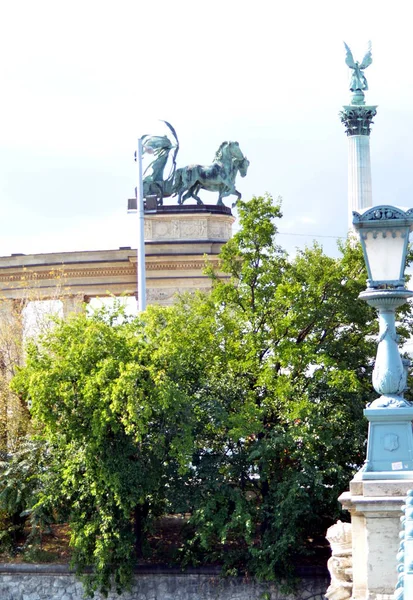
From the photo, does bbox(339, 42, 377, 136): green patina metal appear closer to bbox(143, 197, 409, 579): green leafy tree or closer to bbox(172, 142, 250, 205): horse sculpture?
Answer: bbox(172, 142, 250, 205): horse sculpture

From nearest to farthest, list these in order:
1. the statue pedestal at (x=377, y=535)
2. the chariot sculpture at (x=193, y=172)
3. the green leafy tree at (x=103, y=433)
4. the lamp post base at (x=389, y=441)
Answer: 1. the statue pedestal at (x=377, y=535)
2. the lamp post base at (x=389, y=441)
3. the green leafy tree at (x=103, y=433)
4. the chariot sculpture at (x=193, y=172)

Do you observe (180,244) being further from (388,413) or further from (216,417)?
(388,413)

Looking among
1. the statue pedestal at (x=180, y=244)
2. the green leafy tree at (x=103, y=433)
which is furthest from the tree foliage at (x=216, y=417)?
the statue pedestal at (x=180, y=244)

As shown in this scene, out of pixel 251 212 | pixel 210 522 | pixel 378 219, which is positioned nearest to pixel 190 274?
pixel 251 212

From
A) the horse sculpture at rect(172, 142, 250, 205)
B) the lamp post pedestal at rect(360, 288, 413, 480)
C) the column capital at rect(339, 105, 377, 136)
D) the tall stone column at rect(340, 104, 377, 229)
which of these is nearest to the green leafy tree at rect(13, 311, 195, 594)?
the lamp post pedestal at rect(360, 288, 413, 480)

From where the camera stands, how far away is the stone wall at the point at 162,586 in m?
30.0

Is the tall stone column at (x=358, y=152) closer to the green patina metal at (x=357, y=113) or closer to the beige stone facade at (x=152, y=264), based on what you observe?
the green patina metal at (x=357, y=113)

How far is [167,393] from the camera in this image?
2858 centimetres

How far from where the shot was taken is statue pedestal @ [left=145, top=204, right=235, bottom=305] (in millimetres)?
57375

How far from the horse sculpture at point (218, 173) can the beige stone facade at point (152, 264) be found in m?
1.04

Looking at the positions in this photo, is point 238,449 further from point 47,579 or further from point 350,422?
point 47,579

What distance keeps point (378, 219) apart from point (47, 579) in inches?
895

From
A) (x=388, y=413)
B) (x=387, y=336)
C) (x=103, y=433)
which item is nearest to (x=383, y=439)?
(x=388, y=413)

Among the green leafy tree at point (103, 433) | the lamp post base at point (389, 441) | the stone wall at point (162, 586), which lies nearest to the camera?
the lamp post base at point (389, 441)
